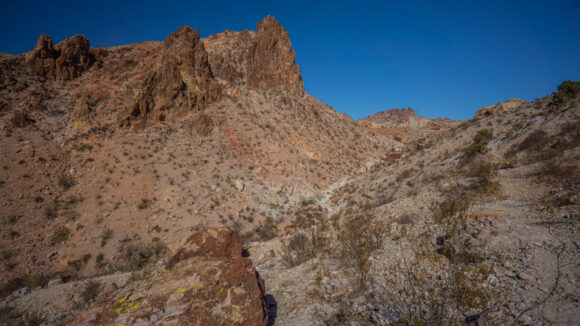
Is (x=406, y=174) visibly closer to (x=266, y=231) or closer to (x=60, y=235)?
(x=266, y=231)

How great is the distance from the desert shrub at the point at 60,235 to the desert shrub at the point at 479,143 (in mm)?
21555

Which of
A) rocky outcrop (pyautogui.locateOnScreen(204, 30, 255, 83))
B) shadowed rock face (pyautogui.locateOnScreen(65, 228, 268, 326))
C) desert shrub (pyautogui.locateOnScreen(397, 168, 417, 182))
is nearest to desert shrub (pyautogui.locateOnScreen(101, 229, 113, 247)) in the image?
shadowed rock face (pyautogui.locateOnScreen(65, 228, 268, 326))

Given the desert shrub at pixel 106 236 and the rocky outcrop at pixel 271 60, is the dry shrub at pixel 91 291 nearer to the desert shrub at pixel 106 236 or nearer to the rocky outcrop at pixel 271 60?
the desert shrub at pixel 106 236

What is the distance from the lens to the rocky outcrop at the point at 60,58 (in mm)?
20312

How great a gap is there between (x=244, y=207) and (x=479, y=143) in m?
15.0

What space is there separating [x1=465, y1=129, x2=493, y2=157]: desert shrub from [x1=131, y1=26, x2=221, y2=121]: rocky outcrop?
2232 centimetres

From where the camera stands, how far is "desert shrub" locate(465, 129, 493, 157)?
12766 millimetres

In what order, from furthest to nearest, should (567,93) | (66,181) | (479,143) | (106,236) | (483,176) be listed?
(567,93) < (479,143) < (66,181) < (106,236) < (483,176)

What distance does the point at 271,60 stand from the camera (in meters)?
31.8

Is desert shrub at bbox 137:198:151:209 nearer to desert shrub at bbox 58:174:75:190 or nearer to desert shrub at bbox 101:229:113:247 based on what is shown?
desert shrub at bbox 101:229:113:247

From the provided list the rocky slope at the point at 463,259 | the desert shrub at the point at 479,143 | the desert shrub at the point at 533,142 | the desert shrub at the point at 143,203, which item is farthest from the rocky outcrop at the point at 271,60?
the rocky slope at the point at 463,259

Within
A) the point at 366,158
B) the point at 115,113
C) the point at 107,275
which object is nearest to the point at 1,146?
the point at 115,113

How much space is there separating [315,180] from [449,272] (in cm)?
1644

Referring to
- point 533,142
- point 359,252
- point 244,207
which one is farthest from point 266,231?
point 533,142
